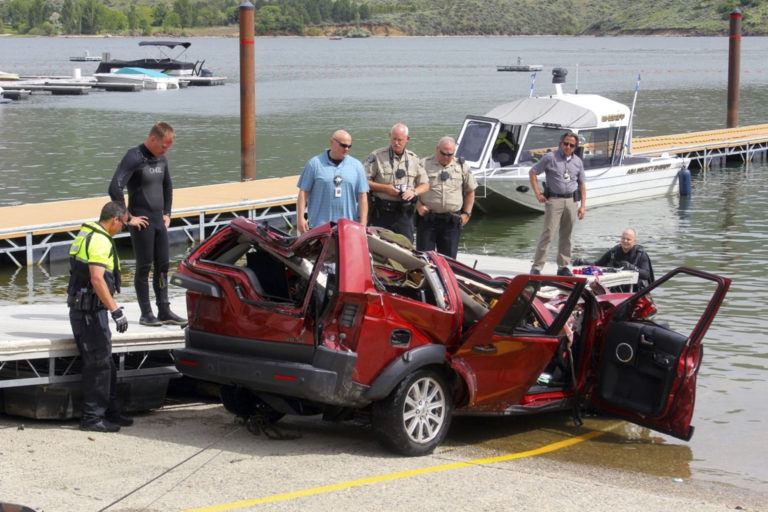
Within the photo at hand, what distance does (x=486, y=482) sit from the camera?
26.8 feet

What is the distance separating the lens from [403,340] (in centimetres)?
860

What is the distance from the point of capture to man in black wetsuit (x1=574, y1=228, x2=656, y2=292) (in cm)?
1412

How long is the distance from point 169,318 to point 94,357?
55.8 inches

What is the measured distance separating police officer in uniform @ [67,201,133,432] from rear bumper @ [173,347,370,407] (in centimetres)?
85

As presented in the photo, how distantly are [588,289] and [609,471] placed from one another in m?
1.55

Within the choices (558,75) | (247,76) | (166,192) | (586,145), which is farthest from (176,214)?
(166,192)

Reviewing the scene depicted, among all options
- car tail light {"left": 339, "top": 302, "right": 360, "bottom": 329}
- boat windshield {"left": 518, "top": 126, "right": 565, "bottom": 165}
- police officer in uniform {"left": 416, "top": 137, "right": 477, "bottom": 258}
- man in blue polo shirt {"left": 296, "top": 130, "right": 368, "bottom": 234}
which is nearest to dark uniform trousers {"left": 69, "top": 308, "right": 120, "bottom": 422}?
car tail light {"left": 339, "top": 302, "right": 360, "bottom": 329}

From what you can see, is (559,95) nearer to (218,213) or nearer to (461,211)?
(218,213)

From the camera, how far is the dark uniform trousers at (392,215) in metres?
12.5

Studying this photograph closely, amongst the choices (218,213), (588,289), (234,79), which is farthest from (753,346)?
(234,79)

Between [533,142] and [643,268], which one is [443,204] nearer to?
[643,268]

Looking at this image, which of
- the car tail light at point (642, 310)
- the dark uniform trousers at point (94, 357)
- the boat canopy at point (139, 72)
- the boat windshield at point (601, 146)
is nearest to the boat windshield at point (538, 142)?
the boat windshield at point (601, 146)

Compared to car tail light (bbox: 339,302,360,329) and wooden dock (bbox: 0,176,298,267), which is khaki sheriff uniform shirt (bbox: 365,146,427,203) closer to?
car tail light (bbox: 339,302,360,329)

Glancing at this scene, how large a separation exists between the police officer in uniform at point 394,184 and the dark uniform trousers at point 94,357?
3954 mm
